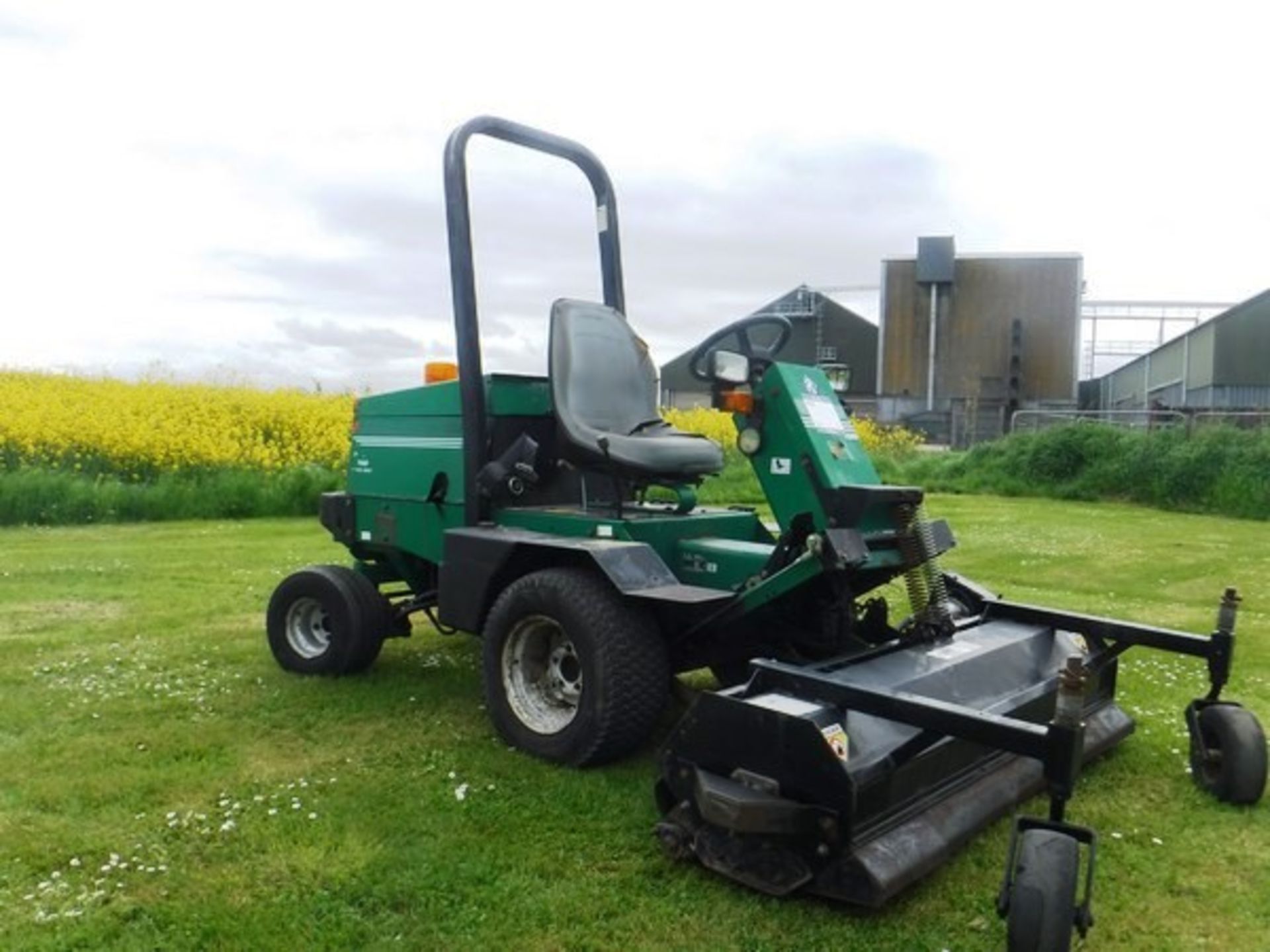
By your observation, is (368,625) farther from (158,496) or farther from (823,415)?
(158,496)

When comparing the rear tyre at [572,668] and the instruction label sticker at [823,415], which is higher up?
the instruction label sticker at [823,415]

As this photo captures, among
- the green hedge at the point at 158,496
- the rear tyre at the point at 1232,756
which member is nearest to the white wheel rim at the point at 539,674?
the rear tyre at the point at 1232,756

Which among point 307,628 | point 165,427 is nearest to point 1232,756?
point 307,628

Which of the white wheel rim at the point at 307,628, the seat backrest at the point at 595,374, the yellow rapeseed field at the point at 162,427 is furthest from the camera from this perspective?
the yellow rapeseed field at the point at 162,427

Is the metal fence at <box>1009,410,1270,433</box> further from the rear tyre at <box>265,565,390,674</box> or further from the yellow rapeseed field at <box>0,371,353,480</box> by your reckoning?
the rear tyre at <box>265,565,390,674</box>

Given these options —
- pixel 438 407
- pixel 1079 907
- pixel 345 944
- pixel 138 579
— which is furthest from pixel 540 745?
pixel 138 579

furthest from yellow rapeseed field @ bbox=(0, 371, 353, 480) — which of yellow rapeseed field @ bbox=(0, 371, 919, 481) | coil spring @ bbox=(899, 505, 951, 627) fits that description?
coil spring @ bbox=(899, 505, 951, 627)

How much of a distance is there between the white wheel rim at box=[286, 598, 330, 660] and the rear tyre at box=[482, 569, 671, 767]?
1465 mm

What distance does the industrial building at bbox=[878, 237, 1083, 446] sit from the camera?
34688 millimetres

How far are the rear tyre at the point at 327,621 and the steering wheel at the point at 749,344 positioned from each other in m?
1.91

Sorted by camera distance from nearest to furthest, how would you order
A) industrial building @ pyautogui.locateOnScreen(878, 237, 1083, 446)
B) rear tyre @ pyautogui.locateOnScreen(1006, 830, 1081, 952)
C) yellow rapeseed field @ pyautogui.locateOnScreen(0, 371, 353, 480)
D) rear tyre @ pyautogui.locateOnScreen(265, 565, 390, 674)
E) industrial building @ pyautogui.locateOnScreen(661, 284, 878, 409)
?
rear tyre @ pyautogui.locateOnScreen(1006, 830, 1081, 952), rear tyre @ pyautogui.locateOnScreen(265, 565, 390, 674), yellow rapeseed field @ pyautogui.locateOnScreen(0, 371, 353, 480), industrial building @ pyautogui.locateOnScreen(878, 237, 1083, 446), industrial building @ pyautogui.locateOnScreen(661, 284, 878, 409)

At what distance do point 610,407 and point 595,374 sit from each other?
154 mm

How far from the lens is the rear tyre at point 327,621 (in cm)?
512

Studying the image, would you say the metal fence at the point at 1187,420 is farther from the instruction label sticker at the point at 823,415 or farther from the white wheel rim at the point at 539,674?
the white wheel rim at the point at 539,674
